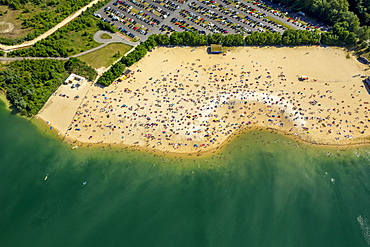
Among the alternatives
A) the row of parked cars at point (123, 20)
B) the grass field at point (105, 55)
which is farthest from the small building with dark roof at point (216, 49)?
the grass field at point (105, 55)

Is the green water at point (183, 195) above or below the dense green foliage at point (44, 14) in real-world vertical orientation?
below

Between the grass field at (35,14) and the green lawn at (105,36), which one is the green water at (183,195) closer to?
the green lawn at (105,36)

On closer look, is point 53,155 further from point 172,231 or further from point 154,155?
point 172,231

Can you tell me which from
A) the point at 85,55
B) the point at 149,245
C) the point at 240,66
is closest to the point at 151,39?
the point at 85,55

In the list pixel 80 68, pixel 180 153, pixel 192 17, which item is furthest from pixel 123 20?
pixel 180 153

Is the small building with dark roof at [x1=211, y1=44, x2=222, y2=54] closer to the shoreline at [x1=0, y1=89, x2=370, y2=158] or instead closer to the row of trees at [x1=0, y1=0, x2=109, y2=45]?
the shoreline at [x1=0, y1=89, x2=370, y2=158]

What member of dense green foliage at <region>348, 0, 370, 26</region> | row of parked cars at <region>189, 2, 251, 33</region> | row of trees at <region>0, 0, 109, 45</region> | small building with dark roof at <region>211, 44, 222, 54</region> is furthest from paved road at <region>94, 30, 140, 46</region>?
dense green foliage at <region>348, 0, 370, 26</region>
